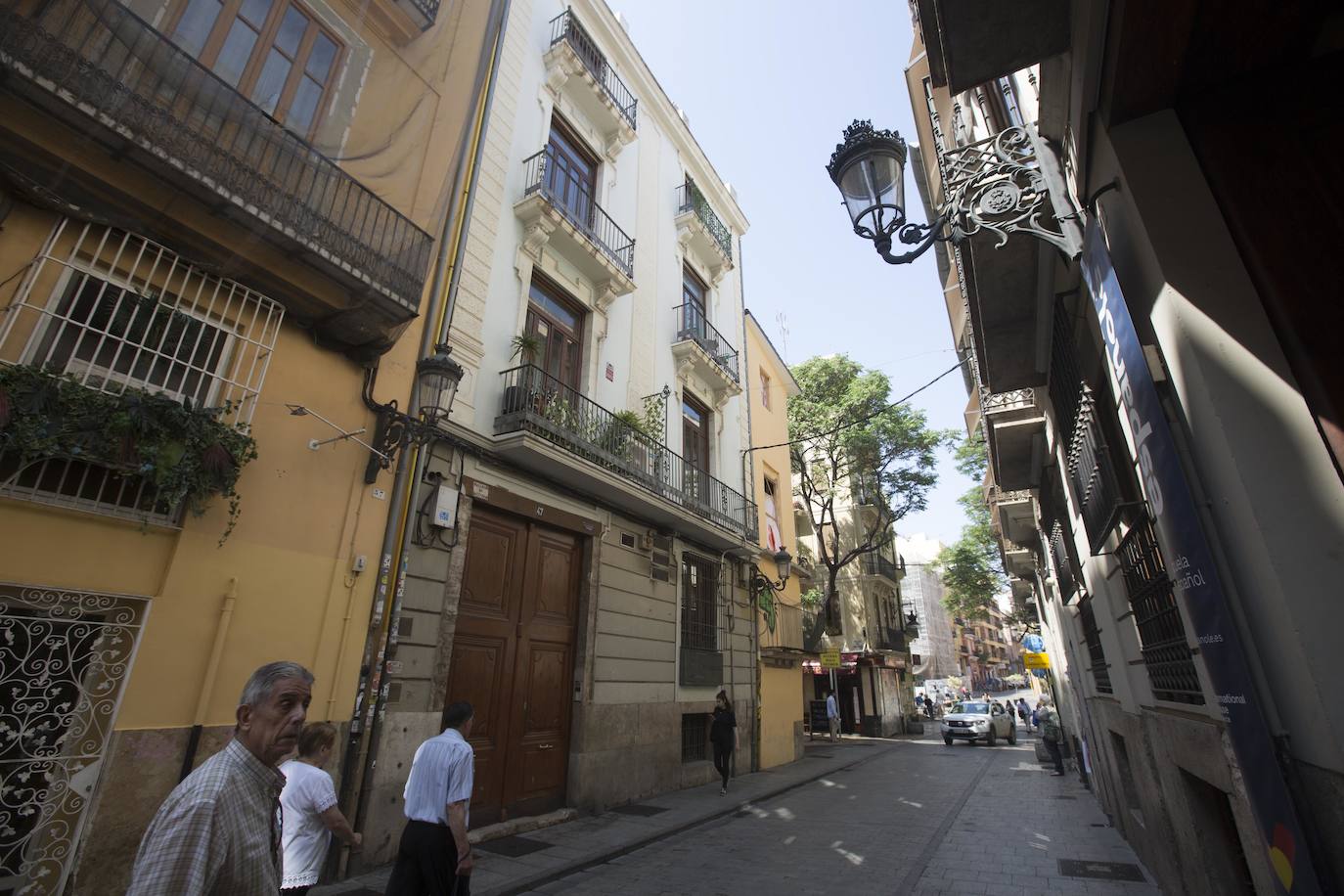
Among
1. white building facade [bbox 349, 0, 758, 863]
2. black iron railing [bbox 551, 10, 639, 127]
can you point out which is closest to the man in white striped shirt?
white building facade [bbox 349, 0, 758, 863]

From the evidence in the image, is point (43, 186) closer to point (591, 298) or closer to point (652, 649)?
point (591, 298)

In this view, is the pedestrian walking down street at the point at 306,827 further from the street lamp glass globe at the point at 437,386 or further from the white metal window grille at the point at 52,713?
the street lamp glass globe at the point at 437,386

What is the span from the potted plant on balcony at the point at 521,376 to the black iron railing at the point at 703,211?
7.38 m

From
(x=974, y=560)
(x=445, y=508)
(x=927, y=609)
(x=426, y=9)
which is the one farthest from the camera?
(x=927, y=609)

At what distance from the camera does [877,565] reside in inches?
1177

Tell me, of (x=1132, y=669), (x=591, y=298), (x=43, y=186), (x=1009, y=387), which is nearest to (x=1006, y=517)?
(x=1009, y=387)

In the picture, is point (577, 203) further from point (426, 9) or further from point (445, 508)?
point (445, 508)

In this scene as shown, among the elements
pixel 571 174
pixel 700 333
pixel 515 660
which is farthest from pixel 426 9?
pixel 515 660

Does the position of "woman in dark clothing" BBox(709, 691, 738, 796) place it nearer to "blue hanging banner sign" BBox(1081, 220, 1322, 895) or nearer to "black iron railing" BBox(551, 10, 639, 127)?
"blue hanging banner sign" BBox(1081, 220, 1322, 895)

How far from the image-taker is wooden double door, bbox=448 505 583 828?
7.73 meters

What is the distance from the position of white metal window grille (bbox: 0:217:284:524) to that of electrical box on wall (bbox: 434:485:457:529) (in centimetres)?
226

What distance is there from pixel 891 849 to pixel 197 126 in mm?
10439

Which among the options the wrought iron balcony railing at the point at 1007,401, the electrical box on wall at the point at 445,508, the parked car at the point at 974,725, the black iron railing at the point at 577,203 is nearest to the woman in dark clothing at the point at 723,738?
the electrical box on wall at the point at 445,508

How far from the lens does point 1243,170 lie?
264 centimetres
